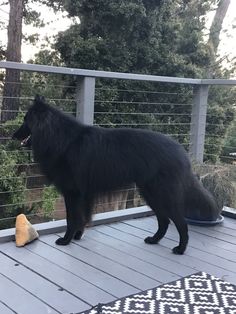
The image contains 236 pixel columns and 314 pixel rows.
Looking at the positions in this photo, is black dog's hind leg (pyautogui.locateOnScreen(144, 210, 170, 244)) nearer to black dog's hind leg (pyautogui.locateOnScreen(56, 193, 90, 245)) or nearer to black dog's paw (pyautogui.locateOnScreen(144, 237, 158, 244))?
black dog's paw (pyautogui.locateOnScreen(144, 237, 158, 244))

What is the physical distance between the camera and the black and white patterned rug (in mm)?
1726

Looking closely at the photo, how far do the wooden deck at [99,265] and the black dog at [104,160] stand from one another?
156mm

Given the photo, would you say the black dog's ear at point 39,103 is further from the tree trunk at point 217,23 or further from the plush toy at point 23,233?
the tree trunk at point 217,23

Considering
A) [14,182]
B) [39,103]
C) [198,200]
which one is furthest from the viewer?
[14,182]

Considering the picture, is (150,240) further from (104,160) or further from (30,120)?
(30,120)

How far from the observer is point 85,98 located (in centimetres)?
280

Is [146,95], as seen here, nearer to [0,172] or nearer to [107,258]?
[0,172]

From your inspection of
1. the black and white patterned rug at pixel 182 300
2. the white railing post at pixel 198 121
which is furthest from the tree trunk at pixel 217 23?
the black and white patterned rug at pixel 182 300

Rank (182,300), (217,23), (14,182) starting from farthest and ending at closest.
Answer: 1. (217,23)
2. (14,182)
3. (182,300)

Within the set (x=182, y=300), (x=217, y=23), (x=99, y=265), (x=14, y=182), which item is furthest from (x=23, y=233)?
(x=217, y=23)

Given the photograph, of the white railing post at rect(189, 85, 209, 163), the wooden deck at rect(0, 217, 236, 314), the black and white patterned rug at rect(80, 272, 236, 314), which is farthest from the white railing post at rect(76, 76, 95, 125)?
the black and white patterned rug at rect(80, 272, 236, 314)

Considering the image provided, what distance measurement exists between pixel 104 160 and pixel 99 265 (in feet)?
2.04

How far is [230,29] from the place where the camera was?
11.9 m

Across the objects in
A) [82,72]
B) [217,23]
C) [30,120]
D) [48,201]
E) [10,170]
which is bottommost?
[48,201]
